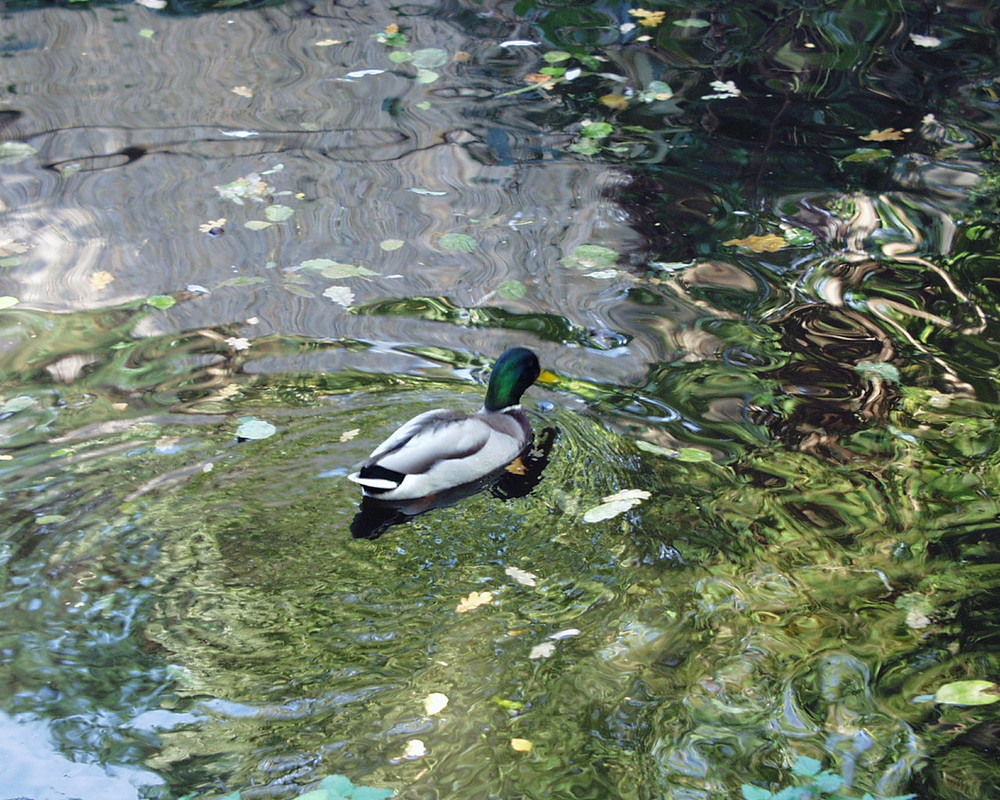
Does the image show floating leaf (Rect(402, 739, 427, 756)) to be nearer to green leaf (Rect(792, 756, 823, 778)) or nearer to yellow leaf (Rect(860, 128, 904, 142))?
→ green leaf (Rect(792, 756, 823, 778))

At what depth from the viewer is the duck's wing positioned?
4285 millimetres

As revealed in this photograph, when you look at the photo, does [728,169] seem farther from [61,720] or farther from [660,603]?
[61,720]

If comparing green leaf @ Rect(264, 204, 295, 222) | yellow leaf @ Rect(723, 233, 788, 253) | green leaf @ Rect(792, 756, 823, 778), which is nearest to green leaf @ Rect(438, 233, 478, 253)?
green leaf @ Rect(264, 204, 295, 222)

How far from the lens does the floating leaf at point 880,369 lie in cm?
506

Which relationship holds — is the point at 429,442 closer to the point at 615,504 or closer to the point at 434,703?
the point at 615,504

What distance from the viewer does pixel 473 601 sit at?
12.3ft

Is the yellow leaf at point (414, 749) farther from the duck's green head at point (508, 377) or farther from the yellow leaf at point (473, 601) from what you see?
the duck's green head at point (508, 377)

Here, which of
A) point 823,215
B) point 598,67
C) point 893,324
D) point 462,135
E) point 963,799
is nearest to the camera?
point 963,799

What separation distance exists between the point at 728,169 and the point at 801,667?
13.5 ft

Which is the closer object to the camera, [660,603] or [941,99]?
[660,603]

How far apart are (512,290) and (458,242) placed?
62 cm

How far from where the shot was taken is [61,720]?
336cm

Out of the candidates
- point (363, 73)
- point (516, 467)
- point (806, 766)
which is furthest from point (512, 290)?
point (363, 73)

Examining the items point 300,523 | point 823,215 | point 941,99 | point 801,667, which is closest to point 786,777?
point 801,667
